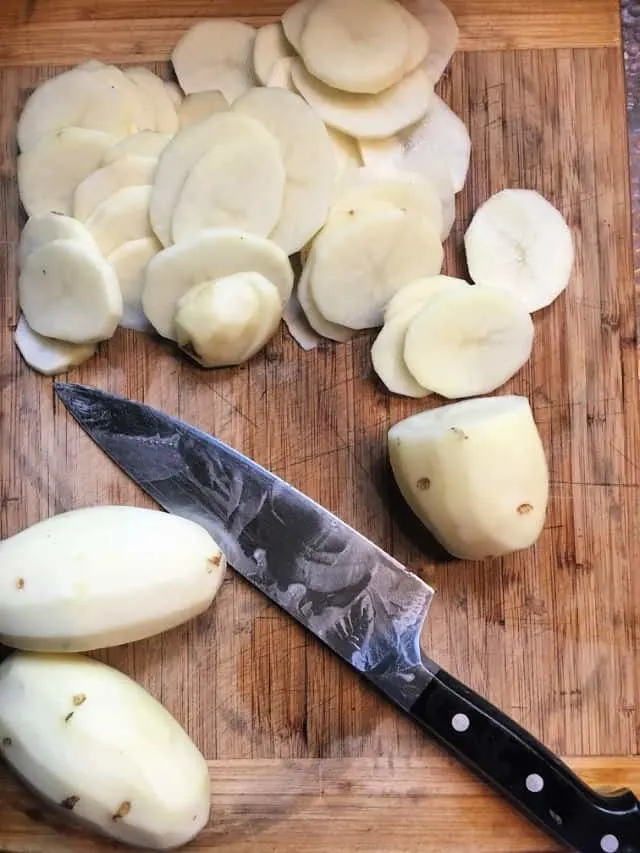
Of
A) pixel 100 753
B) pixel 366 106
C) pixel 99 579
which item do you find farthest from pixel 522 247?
pixel 100 753

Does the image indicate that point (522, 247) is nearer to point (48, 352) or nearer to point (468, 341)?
point (468, 341)

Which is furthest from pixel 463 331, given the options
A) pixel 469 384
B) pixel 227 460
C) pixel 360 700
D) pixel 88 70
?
pixel 88 70

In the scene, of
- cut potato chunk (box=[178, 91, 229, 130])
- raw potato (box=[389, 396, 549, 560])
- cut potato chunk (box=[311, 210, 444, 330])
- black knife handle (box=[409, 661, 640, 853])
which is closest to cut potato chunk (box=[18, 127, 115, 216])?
cut potato chunk (box=[178, 91, 229, 130])

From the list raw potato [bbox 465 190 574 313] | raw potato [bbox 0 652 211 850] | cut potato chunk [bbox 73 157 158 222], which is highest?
cut potato chunk [bbox 73 157 158 222]

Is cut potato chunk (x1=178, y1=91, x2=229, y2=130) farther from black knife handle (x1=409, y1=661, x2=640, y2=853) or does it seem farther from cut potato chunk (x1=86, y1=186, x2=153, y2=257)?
black knife handle (x1=409, y1=661, x2=640, y2=853)

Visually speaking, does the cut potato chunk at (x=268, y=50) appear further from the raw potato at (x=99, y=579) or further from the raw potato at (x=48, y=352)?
the raw potato at (x=99, y=579)

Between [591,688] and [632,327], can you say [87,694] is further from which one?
[632,327]

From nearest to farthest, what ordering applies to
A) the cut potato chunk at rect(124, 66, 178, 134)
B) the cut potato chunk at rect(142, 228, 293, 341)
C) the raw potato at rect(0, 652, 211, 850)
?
the raw potato at rect(0, 652, 211, 850) < the cut potato chunk at rect(142, 228, 293, 341) < the cut potato chunk at rect(124, 66, 178, 134)
